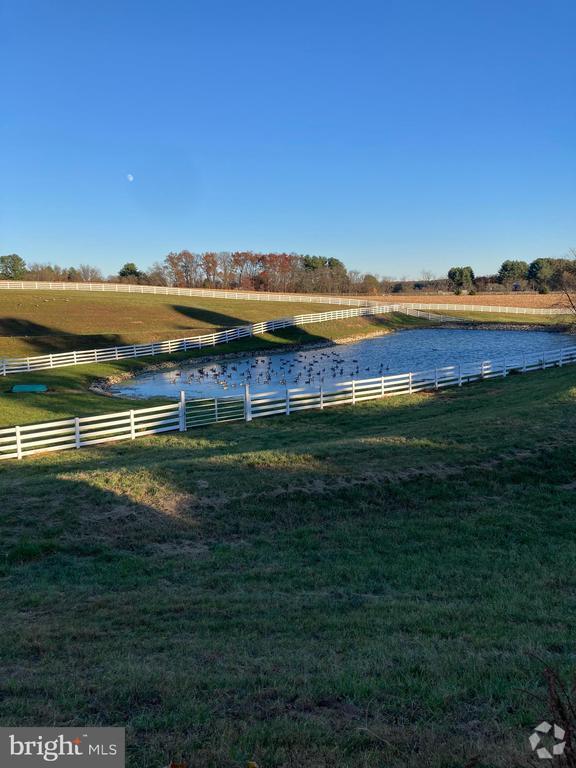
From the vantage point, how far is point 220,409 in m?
25.3

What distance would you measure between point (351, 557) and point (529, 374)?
2765 cm

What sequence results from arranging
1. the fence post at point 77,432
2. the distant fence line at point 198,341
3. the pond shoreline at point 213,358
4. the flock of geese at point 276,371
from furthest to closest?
the distant fence line at point 198,341
the flock of geese at point 276,371
the pond shoreline at point 213,358
the fence post at point 77,432

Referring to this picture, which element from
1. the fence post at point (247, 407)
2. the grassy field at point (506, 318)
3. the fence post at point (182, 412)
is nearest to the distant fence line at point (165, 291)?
the grassy field at point (506, 318)

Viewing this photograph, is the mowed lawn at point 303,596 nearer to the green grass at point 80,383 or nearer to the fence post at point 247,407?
the fence post at point 247,407

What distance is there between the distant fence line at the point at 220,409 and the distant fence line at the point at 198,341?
44.4 feet

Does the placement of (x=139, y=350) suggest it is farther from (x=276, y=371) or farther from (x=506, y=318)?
(x=506, y=318)

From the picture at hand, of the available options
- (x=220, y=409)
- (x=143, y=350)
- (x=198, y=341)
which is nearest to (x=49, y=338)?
(x=143, y=350)

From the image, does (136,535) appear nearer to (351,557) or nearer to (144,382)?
(351,557)

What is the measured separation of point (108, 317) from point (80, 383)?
3788 centimetres

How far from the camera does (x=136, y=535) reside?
439 inches

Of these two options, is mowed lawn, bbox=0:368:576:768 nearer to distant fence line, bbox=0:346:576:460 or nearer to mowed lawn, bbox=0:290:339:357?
distant fence line, bbox=0:346:576:460

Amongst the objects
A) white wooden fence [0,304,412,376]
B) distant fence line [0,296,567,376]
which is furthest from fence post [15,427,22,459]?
distant fence line [0,296,567,376]

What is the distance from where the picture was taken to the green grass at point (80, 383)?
26.5m

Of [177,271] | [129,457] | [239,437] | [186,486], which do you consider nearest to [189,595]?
[186,486]
